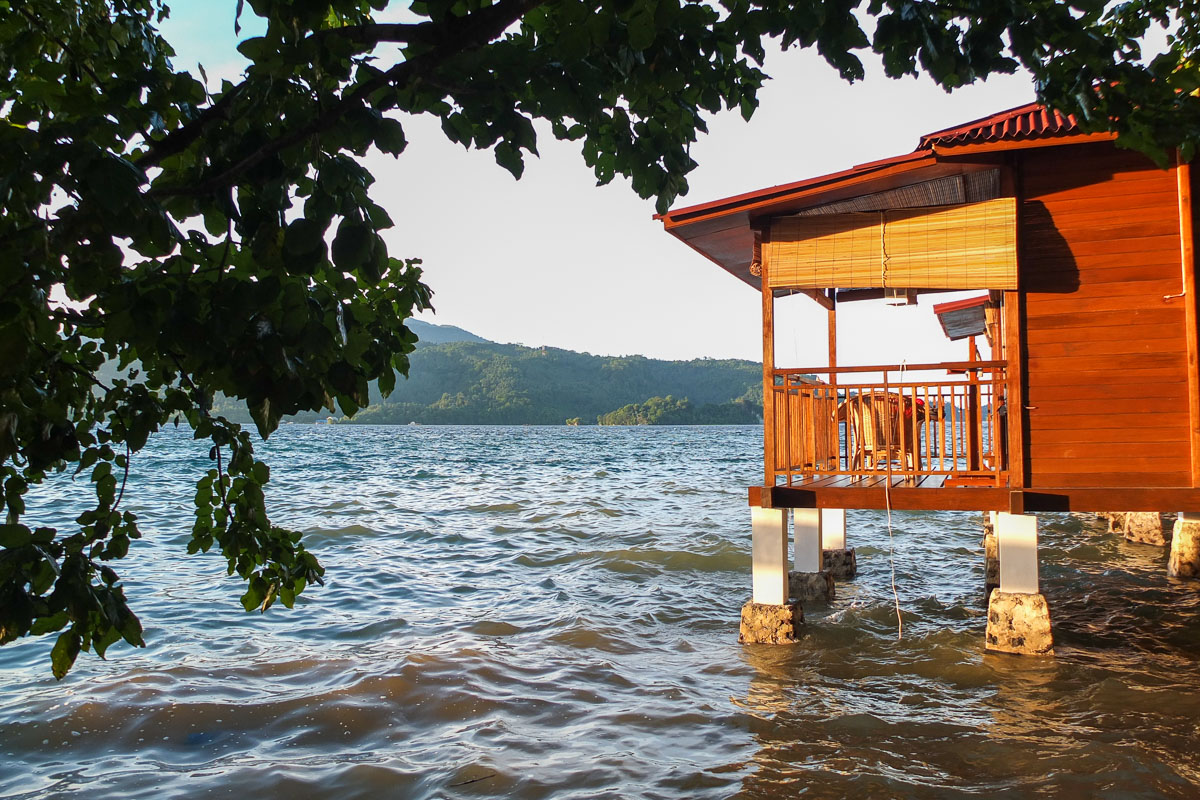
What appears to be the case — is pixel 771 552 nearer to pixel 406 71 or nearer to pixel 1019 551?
pixel 1019 551

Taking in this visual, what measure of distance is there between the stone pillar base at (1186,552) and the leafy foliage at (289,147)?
11.6m

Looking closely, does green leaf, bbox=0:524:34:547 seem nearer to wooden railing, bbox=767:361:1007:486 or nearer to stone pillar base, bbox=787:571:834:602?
wooden railing, bbox=767:361:1007:486

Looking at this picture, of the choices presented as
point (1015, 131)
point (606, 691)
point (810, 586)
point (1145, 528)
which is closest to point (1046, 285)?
point (1015, 131)

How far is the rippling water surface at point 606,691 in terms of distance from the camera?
5.71m

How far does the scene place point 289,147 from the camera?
75.7 inches

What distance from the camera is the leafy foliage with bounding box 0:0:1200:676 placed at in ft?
5.71

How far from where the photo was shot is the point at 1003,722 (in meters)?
6.40

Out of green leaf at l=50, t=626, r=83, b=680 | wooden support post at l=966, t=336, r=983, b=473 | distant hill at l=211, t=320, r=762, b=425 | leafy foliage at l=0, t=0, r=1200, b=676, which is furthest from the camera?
distant hill at l=211, t=320, r=762, b=425

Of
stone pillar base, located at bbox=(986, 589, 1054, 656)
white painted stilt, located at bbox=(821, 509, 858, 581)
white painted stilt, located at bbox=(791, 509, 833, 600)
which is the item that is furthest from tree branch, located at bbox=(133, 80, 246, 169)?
white painted stilt, located at bbox=(821, 509, 858, 581)

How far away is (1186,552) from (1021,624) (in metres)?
5.88

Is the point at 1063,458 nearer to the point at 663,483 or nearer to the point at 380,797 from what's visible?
the point at 380,797

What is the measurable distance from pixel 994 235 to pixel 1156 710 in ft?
13.4

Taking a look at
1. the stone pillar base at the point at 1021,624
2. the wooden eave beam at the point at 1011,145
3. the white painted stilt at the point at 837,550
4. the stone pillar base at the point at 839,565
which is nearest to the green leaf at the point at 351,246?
the wooden eave beam at the point at 1011,145

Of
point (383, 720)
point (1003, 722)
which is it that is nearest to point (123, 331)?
point (383, 720)
